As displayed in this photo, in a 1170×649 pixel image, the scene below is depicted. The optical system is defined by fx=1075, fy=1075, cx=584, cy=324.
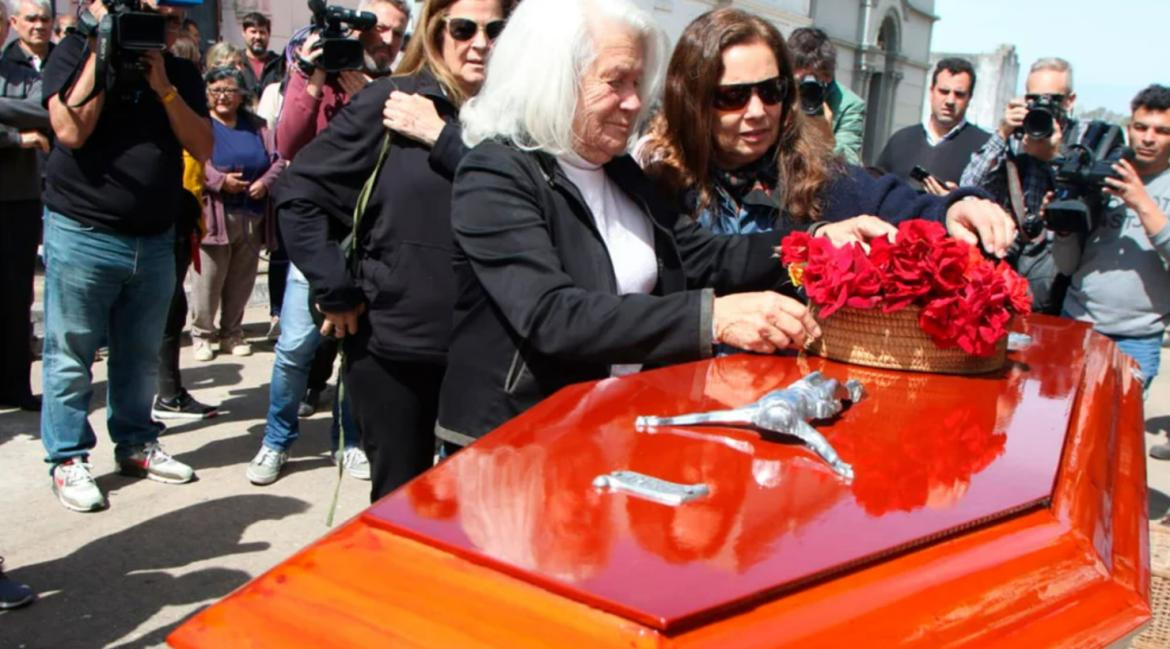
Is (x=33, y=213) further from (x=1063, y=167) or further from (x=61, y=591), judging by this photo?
(x=1063, y=167)

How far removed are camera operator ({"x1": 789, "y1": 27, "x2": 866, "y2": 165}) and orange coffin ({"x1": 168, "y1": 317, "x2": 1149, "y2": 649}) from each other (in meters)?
3.13

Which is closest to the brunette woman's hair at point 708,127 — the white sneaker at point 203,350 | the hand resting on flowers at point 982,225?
the hand resting on flowers at point 982,225

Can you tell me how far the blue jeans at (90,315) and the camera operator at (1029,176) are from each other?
3212 mm

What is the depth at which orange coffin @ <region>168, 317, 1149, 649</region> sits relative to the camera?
1091 millimetres

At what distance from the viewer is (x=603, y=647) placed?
1.03 meters

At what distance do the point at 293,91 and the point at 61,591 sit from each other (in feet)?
5.63

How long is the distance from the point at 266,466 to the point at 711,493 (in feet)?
11.4

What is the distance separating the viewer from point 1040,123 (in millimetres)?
4344

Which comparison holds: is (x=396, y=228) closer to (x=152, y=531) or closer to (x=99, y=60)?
(x=99, y=60)

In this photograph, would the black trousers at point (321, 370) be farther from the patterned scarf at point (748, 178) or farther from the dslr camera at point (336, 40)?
the patterned scarf at point (748, 178)

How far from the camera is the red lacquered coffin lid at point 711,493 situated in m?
1.12

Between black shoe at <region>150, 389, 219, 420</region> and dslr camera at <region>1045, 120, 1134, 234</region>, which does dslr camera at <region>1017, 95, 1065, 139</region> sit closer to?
dslr camera at <region>1045, 120, 1134, 234</region>

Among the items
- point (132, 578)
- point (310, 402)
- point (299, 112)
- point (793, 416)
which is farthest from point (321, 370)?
point (793, 416)

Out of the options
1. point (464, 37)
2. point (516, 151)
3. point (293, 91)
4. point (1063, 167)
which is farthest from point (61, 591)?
point (1063, 167)
